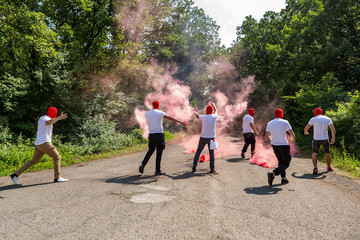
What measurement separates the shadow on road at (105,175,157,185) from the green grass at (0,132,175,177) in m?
3.45

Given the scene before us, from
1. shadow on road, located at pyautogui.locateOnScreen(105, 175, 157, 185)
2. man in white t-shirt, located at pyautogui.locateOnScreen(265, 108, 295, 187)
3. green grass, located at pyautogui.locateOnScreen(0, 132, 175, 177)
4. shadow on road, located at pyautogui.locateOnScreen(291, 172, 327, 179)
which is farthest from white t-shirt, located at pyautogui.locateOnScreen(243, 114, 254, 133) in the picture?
green grass, located at pyautogui.locateOnScreen(0, 132, 175, 177)

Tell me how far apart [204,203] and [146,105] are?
15215mm

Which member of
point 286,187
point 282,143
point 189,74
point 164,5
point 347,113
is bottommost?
point 286,187

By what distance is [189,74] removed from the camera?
4047 centimetres

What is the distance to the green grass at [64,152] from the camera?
8320 mm

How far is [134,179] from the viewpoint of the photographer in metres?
6.61

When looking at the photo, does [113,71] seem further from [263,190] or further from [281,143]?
[263,190]

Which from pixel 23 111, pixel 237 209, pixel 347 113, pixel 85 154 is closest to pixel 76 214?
pixel 237 209

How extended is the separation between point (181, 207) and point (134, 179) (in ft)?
8.49

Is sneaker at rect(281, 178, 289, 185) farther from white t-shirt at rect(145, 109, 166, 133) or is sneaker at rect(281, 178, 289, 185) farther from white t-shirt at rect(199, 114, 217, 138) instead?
white t-shirt at rect(145, 109, 166, 133)

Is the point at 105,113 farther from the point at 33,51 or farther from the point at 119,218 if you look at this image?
the point at 119,218

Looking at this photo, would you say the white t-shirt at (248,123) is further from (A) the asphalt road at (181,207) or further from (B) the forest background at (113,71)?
(B) the forest background at (113,71)

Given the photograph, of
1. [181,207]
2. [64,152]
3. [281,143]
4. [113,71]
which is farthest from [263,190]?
[113,71]

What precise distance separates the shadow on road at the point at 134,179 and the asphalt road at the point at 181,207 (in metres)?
Result: 0.03
